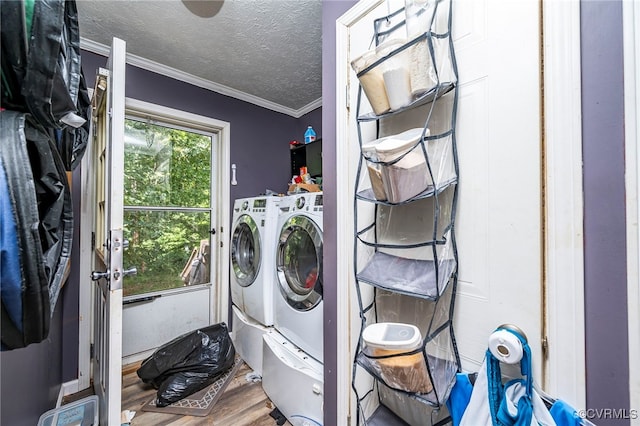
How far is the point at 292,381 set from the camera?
4.83 ft

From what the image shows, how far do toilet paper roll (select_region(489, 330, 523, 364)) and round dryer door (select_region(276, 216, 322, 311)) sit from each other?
0.90 metres

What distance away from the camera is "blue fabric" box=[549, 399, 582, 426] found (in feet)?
1.81

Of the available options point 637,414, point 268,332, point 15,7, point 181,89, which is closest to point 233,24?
point 181,89

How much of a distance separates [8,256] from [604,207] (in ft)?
3.33

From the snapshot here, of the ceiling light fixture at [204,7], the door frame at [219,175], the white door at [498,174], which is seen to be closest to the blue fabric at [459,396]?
the white door at [498,174]

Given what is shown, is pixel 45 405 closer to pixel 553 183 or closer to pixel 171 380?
pixel 171 380

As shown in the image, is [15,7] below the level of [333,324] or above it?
above

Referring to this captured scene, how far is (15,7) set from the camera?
1.26ft

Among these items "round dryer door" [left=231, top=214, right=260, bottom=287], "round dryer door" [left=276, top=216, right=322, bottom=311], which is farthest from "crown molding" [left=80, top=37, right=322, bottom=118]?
"round dryer door" [left=276, top=216, right=322, bottom=311]

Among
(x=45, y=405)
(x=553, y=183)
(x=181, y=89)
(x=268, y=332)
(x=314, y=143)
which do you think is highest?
(x=181, y=89)

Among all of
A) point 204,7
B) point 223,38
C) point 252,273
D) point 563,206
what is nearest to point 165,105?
point 223,38

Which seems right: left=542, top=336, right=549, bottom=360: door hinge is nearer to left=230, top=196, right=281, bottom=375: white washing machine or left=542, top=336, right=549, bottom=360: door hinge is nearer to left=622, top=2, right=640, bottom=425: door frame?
left=622, top=2, right=640, bottom=425: door frame

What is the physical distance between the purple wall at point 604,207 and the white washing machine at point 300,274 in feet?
3.45

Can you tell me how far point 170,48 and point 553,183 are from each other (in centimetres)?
226
